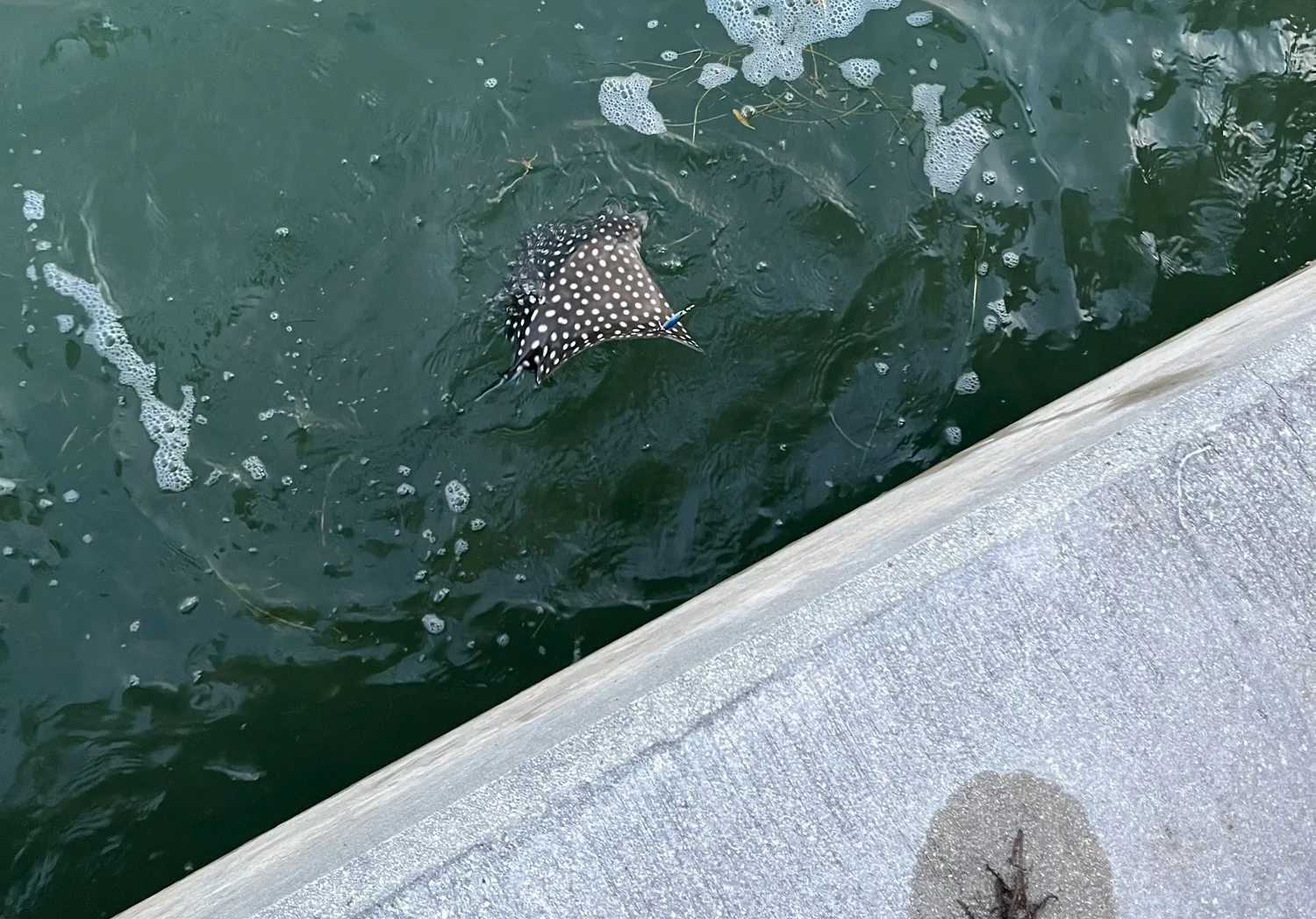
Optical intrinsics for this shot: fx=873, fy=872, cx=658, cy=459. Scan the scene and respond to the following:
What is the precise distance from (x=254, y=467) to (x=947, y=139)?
3.76m

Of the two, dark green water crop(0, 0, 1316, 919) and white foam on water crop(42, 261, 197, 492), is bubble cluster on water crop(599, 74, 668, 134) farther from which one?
white foam on water crop(42, 261, 197, 492)

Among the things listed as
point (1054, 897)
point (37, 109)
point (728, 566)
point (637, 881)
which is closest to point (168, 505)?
point (37, 109)

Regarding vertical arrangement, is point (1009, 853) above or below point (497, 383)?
below

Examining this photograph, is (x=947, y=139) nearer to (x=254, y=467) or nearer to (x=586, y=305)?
(x=586, y=305)

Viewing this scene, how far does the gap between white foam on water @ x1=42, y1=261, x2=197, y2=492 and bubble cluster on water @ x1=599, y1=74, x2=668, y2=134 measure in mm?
2448

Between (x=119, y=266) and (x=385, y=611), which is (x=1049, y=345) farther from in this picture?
(x=119, y=266)

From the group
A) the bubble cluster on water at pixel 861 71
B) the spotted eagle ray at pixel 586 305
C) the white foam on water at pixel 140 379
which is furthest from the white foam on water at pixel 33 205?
the bubble cluster on water at pixel 861 71

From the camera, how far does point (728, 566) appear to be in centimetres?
411

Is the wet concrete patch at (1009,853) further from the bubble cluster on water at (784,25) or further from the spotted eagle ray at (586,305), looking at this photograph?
the bubble cluster on water at (784,25)

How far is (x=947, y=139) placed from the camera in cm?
442

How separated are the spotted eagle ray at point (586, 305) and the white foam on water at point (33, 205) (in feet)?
7.89

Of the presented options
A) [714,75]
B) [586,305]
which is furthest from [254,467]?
[714,75]

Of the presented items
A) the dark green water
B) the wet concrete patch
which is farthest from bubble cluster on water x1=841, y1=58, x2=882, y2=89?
the wet concrete patch

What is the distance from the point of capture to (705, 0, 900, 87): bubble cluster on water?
4465 mm
